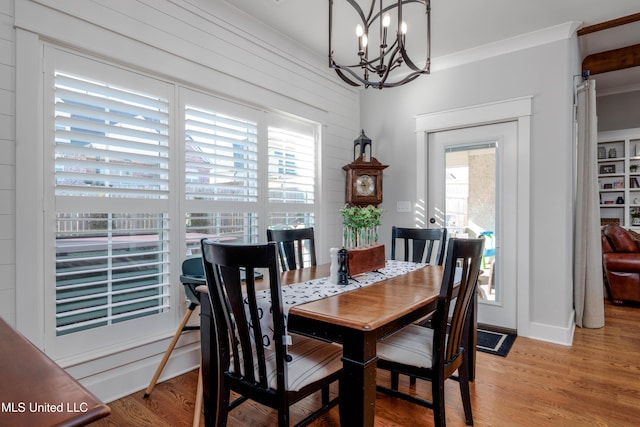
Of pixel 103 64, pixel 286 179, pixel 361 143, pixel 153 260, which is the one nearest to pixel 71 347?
pixel 153 260

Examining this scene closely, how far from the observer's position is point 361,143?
3951 mm

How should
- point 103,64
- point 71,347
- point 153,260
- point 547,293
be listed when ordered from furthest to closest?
1. point 547,293
2. point 153,260
3. point 103,64
4. point 71,347

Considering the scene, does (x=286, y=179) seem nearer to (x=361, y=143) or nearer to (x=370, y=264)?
(x=361, y=143)

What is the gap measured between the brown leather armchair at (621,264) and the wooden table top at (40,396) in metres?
5.31

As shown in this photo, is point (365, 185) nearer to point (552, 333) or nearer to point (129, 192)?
point (552, 333)

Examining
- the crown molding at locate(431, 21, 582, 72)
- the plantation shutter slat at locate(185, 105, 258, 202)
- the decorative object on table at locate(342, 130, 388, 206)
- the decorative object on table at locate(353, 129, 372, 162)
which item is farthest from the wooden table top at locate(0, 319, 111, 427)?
the crown molding at locate(431, 21, 582, 72)

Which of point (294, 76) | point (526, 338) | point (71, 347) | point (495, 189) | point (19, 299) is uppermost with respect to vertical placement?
point (294, 76)

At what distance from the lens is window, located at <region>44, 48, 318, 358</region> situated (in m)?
2.00

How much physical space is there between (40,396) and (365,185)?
11.4 feet

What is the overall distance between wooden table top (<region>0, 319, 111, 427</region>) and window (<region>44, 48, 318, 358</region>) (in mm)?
1408

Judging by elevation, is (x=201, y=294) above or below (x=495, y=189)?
below

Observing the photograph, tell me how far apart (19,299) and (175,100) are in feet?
5.01

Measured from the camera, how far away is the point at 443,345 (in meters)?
1.66

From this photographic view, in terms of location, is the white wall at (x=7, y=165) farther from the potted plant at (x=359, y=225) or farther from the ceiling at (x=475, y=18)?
the potted plant at (x=359, y=225)
